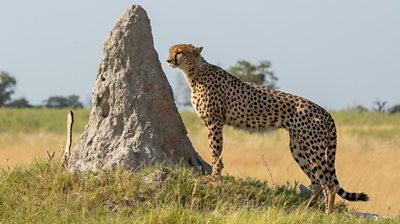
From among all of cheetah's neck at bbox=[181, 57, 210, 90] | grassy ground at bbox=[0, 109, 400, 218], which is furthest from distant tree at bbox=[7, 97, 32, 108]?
cheetah's neck at bbox=[181, 57, 210, 90]

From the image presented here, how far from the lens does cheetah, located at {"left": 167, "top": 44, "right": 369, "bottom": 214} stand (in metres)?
9.37

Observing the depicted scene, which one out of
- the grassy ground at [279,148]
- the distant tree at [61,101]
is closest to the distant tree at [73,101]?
the distant tree at [61,101]

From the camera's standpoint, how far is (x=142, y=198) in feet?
28.1

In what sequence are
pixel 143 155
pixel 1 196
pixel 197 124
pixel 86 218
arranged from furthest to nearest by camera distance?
pixel 197 124
pixel 143 155
pixel 1 196
pixel 86 218

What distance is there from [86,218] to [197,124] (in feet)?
48.9

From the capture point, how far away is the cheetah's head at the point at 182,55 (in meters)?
9.45

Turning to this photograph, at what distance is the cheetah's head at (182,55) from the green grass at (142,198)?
104 centimetres

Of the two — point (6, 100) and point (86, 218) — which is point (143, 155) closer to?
→ point (86, 218)

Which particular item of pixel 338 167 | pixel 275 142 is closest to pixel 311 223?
pixel 338 167

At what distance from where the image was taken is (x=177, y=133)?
953 cm

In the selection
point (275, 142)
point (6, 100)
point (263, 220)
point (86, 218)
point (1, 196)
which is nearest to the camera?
point (263, 220)

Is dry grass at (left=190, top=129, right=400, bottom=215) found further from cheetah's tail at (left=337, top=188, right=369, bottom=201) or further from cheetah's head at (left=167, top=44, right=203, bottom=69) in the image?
cheetah's head at (left=167, top=44, right=203, bottom=69)

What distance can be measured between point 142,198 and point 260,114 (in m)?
1.55

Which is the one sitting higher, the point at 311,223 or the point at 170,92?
the point at 170,92
